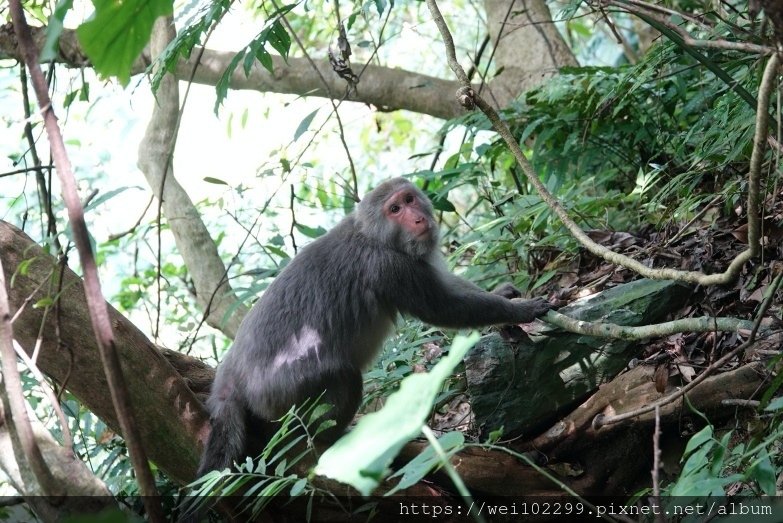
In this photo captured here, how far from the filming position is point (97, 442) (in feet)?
16.5

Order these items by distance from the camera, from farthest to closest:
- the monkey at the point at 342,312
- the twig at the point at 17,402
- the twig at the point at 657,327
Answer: the monkey at the point at 342,312
the twig at the point at 657,327
the twig at the point at 17,402

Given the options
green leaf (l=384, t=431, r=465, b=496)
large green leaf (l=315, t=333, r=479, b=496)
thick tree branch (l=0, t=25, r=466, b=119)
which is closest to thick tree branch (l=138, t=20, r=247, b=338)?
thick tree branch (l=0, t=25, r=466, b=119)

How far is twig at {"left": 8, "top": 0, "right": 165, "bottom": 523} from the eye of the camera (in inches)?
70.4

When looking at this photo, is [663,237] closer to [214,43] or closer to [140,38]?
[140,38]

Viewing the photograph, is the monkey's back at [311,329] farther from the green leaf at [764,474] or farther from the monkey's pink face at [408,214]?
the green leaf at [764,474]

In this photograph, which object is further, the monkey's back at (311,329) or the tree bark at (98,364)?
the monkey's back at (311,329)

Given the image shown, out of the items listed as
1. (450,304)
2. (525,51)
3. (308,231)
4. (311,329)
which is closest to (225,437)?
(311,329)

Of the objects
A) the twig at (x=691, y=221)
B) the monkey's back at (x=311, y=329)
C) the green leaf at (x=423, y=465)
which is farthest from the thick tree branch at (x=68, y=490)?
the twig at (x=691, y=221)

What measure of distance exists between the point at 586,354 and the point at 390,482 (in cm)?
132

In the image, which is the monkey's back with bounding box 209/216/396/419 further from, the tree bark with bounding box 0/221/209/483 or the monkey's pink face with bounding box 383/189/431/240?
the tree bark with bounding box 0/221/209/483

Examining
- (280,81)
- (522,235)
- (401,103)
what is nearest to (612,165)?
(522,235)

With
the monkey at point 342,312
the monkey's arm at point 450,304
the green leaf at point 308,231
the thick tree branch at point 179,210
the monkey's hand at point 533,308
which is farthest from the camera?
the thick tree branch at point 179,210

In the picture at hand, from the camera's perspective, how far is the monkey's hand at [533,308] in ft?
14.9

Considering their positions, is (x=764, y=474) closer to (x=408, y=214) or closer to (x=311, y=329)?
(x=311, y=329)
